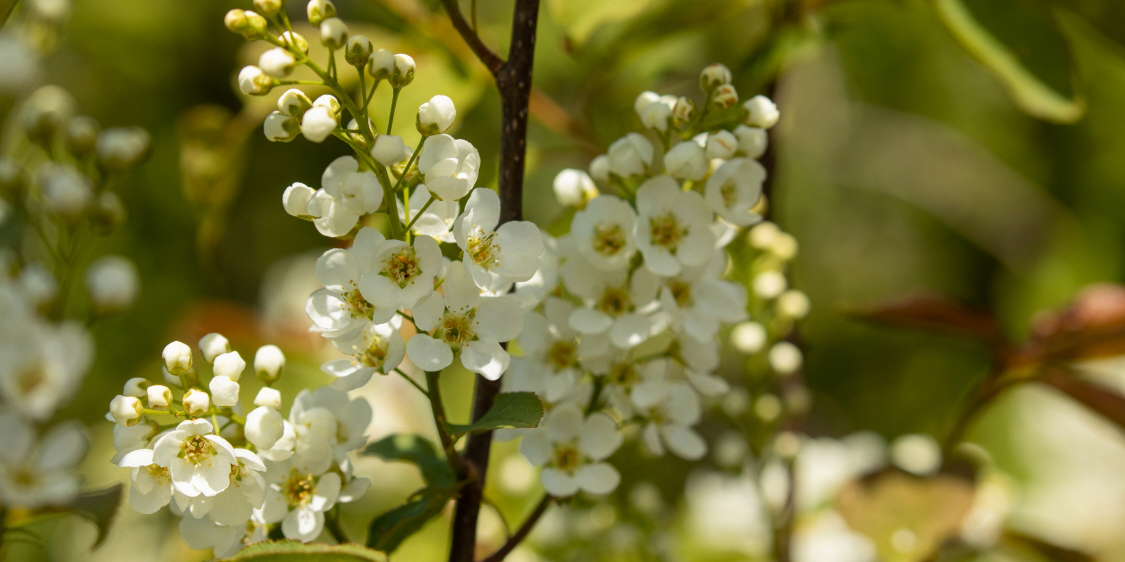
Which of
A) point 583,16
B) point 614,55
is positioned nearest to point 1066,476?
point 614,55

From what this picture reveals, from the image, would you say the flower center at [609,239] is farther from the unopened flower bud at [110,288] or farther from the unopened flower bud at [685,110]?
the unopened flower bud at [110,288]

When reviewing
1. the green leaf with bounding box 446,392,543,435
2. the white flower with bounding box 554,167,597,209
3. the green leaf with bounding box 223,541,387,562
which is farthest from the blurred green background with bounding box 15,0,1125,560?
the green leaf with bounding box 223,541,387,562

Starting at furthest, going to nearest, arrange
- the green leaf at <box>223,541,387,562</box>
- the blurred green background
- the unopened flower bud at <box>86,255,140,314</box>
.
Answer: the blurred green background
the unopened flower bud at <box>86,255,140,314</box>
the green leaf at <box>223,541,387,562</box>

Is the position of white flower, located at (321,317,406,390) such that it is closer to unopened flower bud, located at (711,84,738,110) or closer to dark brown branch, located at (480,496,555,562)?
dark brown branch, located at (480,496,555,562)

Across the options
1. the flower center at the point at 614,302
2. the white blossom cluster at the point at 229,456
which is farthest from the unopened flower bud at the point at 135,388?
the flower center at the point at 614,302

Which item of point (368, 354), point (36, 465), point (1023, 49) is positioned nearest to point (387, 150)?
point (368, 354)

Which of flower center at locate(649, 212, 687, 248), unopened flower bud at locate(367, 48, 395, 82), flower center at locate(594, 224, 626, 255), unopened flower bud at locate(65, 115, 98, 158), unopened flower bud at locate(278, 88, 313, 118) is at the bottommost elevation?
unopened flower bud at locate(65, 115, 98, 158)

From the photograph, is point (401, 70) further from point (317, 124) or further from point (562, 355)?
point (562, 355)

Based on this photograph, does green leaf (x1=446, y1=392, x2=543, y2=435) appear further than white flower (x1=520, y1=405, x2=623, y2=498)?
No
